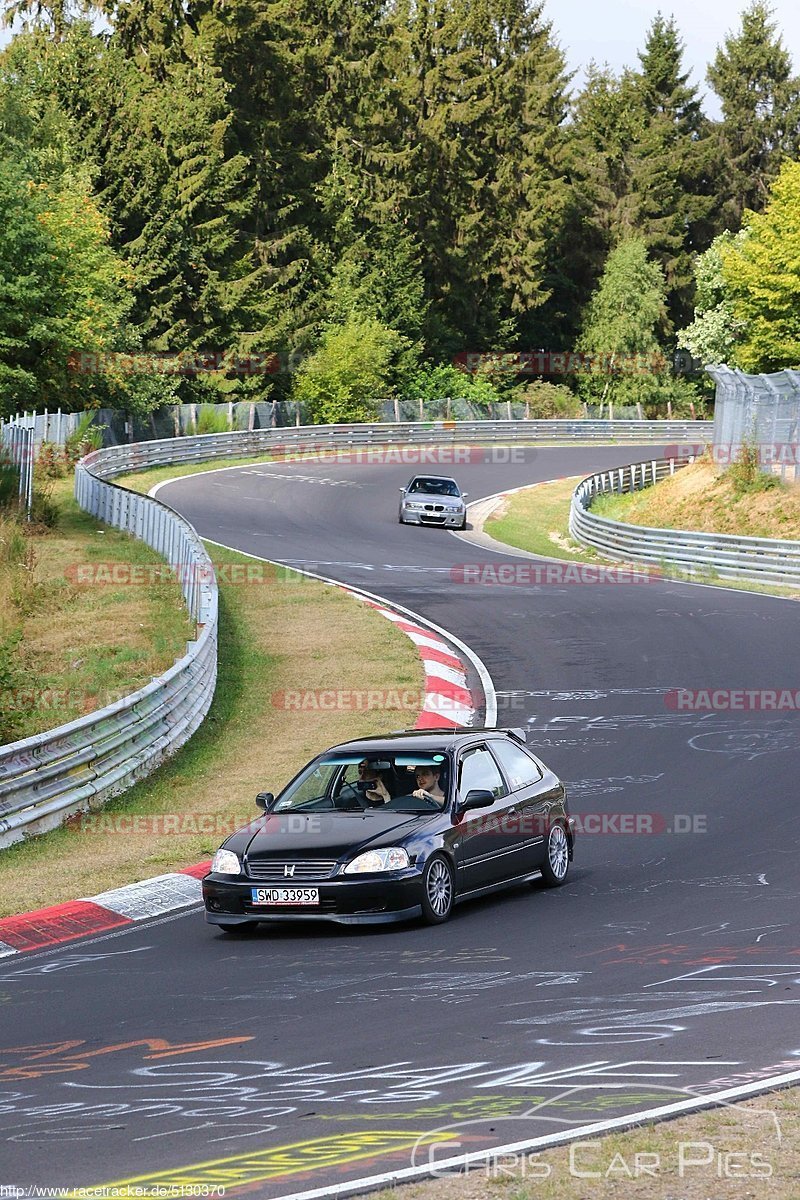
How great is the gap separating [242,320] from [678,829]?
228 feet

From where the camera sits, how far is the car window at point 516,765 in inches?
515

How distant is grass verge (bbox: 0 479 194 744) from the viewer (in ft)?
67.2

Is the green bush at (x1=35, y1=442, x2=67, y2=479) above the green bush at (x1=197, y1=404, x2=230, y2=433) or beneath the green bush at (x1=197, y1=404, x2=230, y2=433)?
beneath

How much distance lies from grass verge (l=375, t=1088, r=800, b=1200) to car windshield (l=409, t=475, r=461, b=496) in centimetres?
4134

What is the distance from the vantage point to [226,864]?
11656 mm

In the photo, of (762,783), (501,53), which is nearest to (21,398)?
(762,783)

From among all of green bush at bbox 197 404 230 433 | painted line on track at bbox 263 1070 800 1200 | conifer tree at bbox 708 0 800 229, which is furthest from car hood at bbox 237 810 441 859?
conifer tree at bbox 708 0 800 229

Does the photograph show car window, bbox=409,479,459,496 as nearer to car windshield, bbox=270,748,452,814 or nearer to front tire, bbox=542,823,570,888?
front tire, bbox=542,823,570,888

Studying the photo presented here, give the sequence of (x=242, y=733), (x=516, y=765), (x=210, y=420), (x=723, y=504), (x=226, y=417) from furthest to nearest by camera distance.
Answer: (x=226, y=417) → (x=210, y=420) → (x=723, y=504) → (x=242, y=733) → (x=516, y=765)

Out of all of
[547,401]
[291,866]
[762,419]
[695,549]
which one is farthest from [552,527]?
[547,401]

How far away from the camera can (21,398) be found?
178 feet

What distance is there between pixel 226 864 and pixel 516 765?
2754mm

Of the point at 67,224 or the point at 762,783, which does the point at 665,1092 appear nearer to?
the point at 762,783

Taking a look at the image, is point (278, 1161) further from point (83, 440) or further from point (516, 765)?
point (83, 440)
